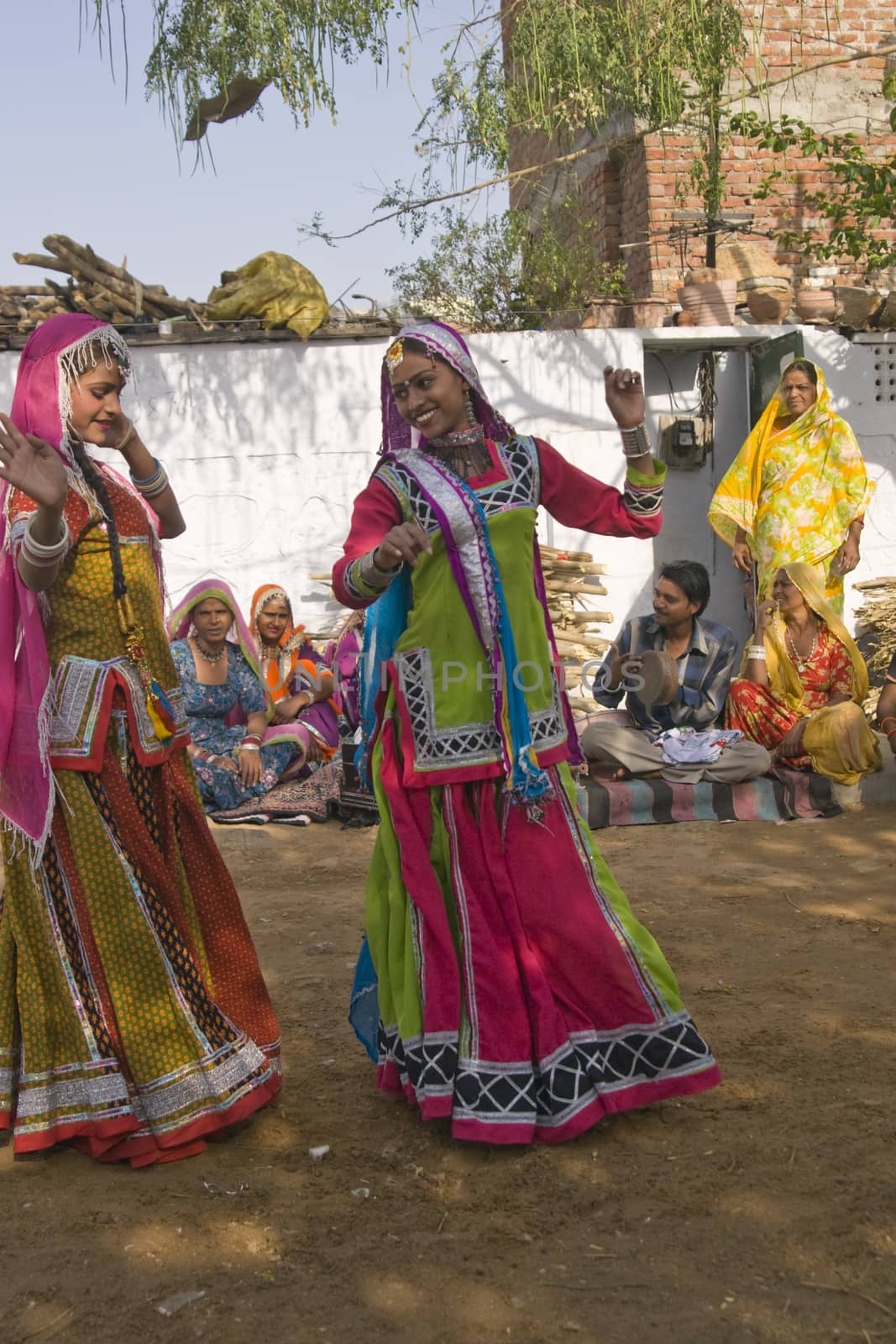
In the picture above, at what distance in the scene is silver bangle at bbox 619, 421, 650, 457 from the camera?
3514mm

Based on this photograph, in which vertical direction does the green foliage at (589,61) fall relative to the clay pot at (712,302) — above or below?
above

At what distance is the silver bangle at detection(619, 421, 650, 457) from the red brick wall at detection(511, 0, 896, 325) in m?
8.24

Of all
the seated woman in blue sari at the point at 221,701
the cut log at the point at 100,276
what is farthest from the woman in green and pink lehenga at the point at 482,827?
the cut log at the point at 100,276

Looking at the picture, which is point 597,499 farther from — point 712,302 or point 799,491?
A: point 712,302

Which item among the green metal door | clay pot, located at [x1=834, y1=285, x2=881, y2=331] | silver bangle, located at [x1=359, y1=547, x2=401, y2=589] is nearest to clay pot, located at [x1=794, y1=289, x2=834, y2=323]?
clay pot, located at [x1=834, y1=285, x2=881, y2=331]

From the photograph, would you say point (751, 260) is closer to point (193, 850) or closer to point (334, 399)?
point (334, 399)

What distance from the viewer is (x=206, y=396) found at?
383 inches

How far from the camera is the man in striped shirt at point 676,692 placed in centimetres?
709

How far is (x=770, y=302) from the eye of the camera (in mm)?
10367

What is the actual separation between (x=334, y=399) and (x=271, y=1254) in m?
7.80

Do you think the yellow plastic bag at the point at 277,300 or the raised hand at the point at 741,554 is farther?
the yellow plastic bag at the point at 277,300

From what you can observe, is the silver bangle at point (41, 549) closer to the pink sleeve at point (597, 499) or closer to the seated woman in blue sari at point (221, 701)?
the pink sleeve at point (597, 499)

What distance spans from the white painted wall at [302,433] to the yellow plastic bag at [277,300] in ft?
0.68

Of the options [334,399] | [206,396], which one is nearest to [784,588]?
[334,399]
